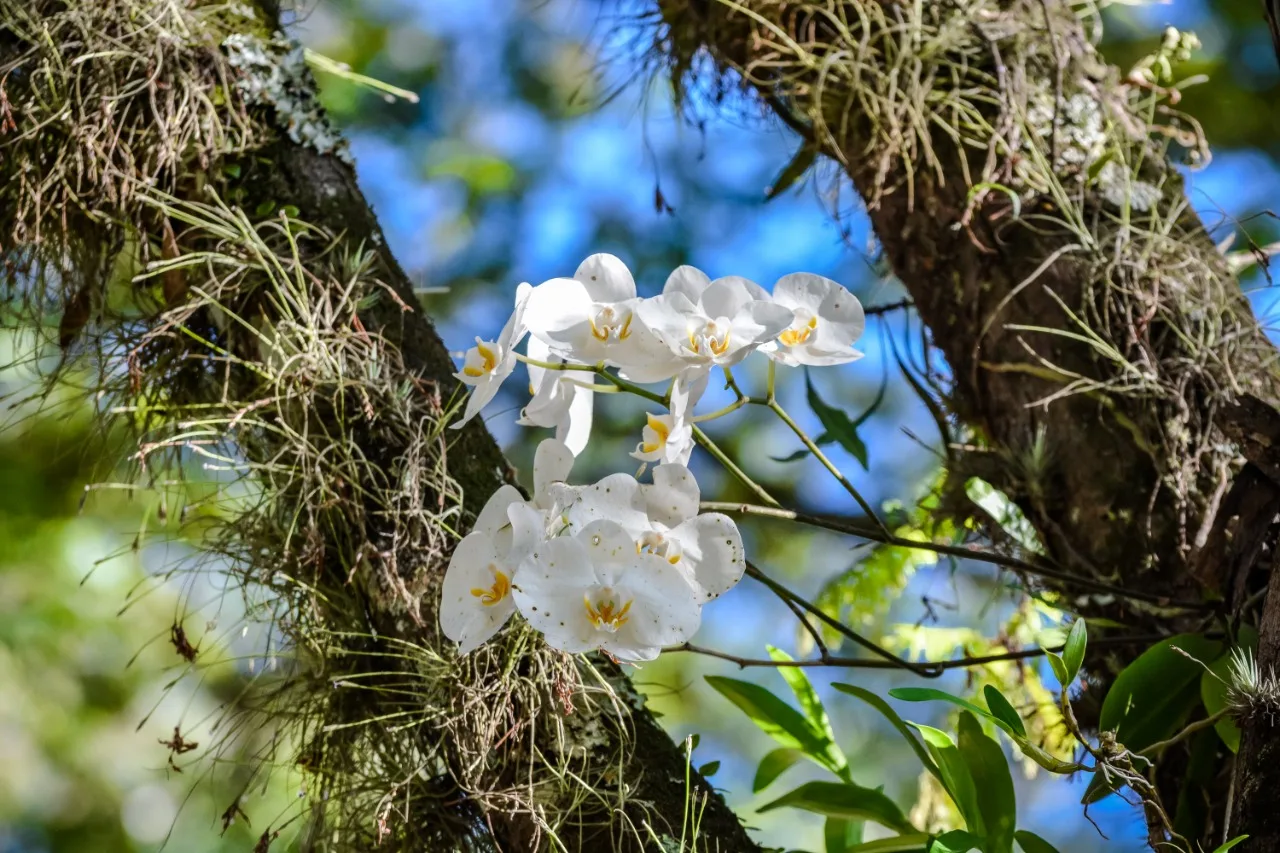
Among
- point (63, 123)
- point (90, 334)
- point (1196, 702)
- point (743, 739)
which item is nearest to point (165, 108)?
point (63, 123)

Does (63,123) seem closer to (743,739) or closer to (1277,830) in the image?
(1277,830)

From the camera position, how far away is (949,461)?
1151mm

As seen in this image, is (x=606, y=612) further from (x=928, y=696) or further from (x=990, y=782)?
(x=990, y=782)

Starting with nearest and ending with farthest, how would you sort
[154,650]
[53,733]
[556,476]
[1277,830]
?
[1277,830] < [556,476] < [53,733] < [154,650]

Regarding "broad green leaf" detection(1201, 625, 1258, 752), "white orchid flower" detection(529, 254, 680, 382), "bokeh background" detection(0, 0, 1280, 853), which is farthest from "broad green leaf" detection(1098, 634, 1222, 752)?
"bokeh background" detection(0, 0, 1280, 853)

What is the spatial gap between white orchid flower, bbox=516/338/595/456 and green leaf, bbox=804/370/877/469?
56 centimetres

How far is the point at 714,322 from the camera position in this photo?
0.67m

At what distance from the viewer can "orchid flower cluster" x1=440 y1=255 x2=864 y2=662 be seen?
63 cm

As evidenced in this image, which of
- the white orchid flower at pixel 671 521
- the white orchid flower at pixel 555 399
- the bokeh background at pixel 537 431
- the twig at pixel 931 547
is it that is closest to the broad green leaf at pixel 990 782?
the twig at pixel 931 547

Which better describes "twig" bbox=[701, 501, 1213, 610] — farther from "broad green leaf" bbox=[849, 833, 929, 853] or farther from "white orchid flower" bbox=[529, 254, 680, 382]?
"broad green leaf" bbox=[849, 833, 929, 853]

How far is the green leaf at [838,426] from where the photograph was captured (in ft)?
4.10

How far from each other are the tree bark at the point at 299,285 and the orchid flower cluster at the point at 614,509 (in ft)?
0.56

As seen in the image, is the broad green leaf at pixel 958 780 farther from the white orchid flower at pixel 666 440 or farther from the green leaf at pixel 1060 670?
the white orchid flower at pixel 666 440

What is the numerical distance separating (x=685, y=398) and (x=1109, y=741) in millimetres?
339
